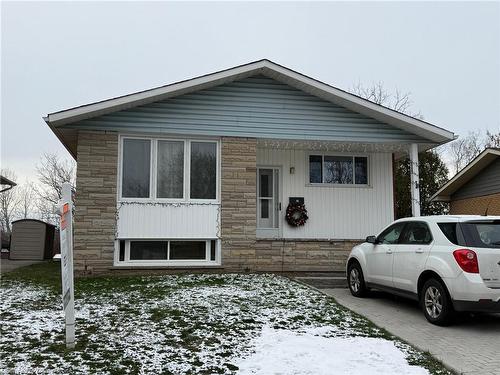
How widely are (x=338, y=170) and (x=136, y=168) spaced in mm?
5809

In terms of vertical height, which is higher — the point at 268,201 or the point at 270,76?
the point at 270,76

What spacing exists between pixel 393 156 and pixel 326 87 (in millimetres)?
3574

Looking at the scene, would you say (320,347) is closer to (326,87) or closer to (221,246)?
(221,246)

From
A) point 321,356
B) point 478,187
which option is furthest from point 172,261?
point 478,187

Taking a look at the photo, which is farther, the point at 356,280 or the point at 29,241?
the point at 29,241

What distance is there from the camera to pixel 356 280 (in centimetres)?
932

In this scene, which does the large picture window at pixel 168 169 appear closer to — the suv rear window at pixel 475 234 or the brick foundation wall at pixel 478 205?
the suv rear window at pixel 475 234

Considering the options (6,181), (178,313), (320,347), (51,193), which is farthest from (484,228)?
(51,193)

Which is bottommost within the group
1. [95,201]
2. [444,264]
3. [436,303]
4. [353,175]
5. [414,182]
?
[436,303]

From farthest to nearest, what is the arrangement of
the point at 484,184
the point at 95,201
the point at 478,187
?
the point at 478,187
the point at 484,184
the point at 95,201

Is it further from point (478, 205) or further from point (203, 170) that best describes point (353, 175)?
point (478, 205)

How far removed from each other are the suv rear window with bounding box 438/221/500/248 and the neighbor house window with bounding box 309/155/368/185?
6842 millimetres

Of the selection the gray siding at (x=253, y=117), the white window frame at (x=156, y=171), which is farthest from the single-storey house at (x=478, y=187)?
the white window frame at (x=156, y=171)

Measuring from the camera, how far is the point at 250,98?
12375 millimetres
